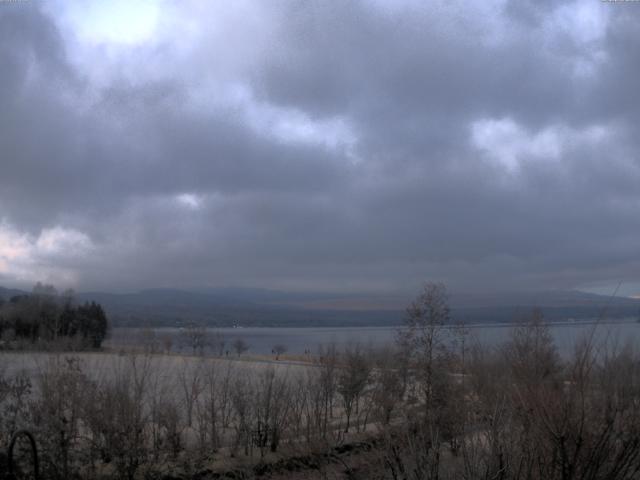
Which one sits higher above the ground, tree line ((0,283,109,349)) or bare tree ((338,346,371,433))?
tree line ((0,283,109,349))

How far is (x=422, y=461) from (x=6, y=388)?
469 inches

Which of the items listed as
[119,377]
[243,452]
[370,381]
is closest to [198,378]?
[243,452]

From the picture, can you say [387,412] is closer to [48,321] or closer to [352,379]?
[352,379]

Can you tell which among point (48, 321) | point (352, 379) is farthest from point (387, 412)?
point (48, 321)

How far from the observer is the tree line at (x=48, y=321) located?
29.3 metres

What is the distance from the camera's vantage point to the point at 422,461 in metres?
9.50

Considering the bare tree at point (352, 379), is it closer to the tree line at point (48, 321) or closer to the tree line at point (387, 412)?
the tree line at point (387, 412)

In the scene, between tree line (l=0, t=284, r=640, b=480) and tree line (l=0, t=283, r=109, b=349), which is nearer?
tree line (l=0, t=284, r=640, b=480)

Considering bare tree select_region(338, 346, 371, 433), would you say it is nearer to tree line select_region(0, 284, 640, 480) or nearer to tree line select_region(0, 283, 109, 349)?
tree line select_region(0, 284, 640, 480)

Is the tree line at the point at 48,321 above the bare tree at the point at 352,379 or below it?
above

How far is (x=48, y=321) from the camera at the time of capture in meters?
38.1

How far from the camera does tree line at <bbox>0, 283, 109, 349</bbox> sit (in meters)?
29.3

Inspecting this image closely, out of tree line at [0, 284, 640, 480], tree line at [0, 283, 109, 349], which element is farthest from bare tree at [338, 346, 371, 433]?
tree line at [0, 283, 109, 349]

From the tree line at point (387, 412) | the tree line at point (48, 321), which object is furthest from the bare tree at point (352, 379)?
the tree line at point (48, 321)
